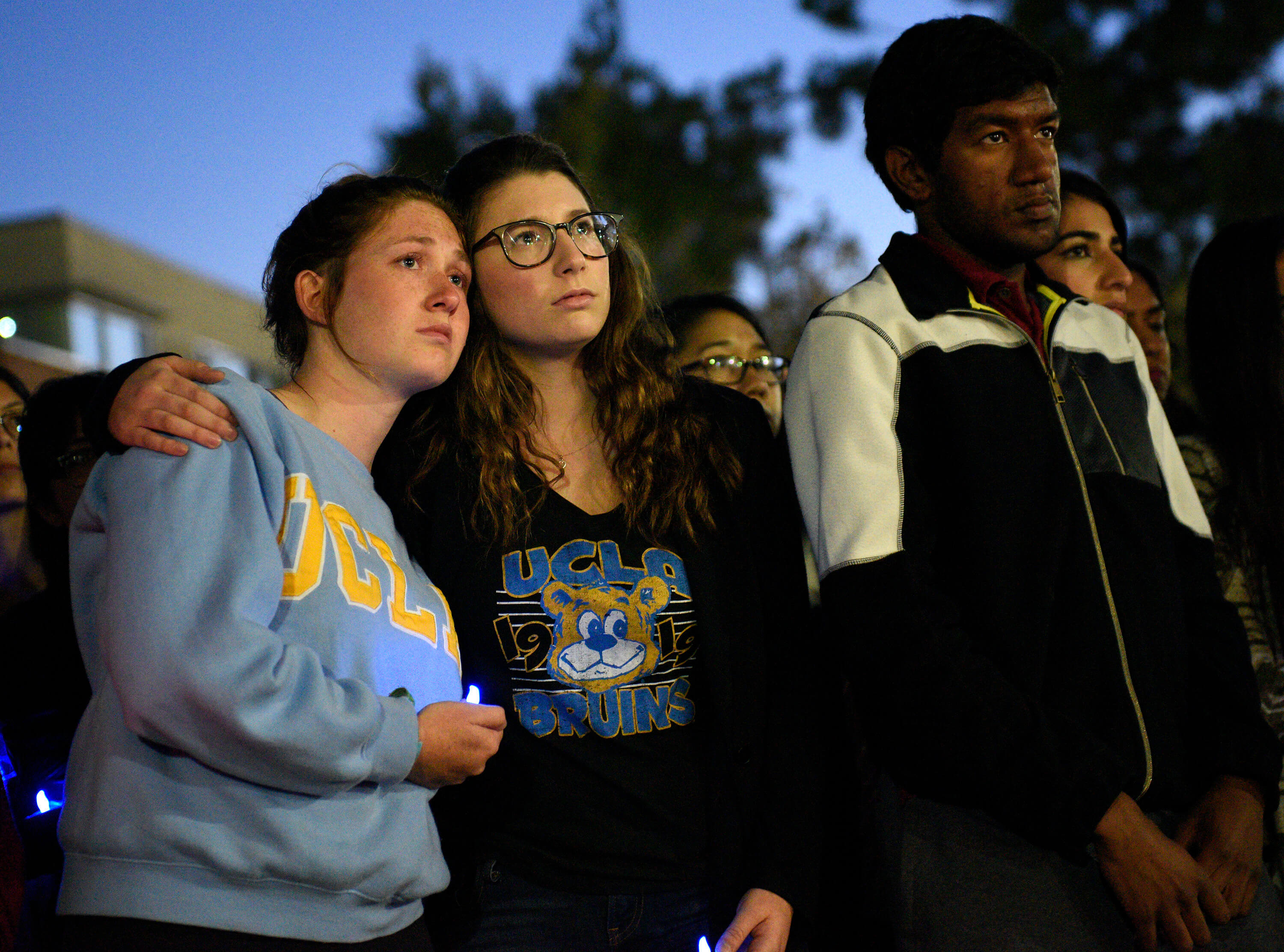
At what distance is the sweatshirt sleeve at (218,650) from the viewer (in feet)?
5.32

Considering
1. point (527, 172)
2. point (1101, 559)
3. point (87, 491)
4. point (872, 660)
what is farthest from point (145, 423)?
point (1101, 559)

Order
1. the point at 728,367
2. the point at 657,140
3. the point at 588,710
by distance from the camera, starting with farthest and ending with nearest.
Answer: the point at 657,140 < the point at 728,367 < the point at 588,710

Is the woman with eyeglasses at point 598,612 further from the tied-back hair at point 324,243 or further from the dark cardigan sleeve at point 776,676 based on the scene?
the tied-back hair at point 324,243

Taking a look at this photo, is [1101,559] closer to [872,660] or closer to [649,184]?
[872,660]

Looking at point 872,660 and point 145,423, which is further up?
point 145,423

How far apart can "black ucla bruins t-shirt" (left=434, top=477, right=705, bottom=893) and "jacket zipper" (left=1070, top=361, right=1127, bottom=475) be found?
0.92 metres

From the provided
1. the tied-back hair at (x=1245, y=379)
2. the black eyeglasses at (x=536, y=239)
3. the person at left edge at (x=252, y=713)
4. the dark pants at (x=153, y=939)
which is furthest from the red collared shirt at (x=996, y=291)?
the dark pants at (x=153, y=939)

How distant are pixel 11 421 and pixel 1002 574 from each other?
9.97ft

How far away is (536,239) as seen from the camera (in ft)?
8.32

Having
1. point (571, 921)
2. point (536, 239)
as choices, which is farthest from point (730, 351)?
point (571, 921)

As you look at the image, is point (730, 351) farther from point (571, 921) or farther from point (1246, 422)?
point (571, 921)

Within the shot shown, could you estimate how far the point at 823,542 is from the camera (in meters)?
2.16

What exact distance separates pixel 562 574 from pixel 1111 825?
44.5 inches

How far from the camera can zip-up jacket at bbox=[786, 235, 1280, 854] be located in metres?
1.96
